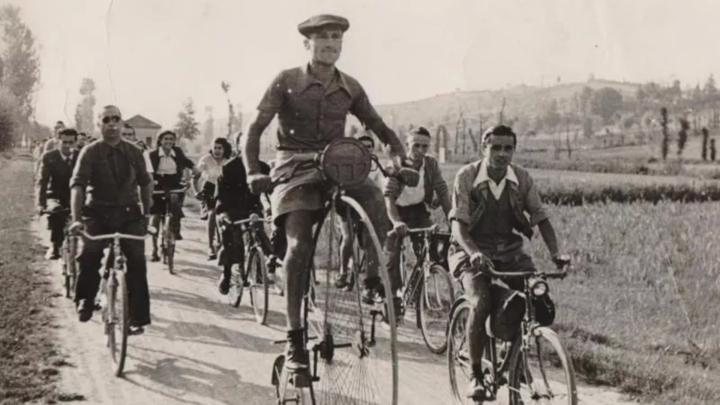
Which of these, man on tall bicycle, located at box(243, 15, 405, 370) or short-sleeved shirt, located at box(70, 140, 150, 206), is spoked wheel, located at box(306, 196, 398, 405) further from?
short-sleeved shirt, located at box(70, 140, 150, 206)

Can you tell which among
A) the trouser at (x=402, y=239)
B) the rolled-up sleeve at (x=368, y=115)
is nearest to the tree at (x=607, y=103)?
the trouser at (x=402, y=239)

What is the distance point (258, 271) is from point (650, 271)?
721cm

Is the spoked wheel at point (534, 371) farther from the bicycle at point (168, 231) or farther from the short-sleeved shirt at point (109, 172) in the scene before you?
the bicycle at point (168, 231)

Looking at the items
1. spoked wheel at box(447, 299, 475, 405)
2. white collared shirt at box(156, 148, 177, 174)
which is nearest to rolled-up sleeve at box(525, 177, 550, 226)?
spoked wheel at box(447, 299, 475, 405)

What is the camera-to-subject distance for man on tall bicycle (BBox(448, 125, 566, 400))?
588 cm

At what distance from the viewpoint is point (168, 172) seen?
14.4 meters

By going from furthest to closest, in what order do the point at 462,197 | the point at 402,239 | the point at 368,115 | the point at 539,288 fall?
1. the point at 402,239
2. the point at 462,197
3. the point at 539,288
4. the point at 368,115

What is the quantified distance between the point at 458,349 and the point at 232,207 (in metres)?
5.10

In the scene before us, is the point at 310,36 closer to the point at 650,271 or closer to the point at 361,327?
the point at 361,327

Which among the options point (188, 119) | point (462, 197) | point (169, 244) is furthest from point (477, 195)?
point (188, 119)

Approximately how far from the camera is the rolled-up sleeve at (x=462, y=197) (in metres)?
5.99

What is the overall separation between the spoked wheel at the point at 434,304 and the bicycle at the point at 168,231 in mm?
6045

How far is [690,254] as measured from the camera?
13.9 metres

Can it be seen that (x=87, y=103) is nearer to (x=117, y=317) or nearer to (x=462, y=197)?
(x=117, y=317)
